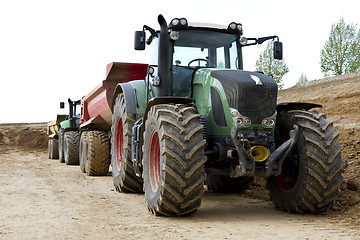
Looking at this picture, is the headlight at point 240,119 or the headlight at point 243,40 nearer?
the headlight at point 240,119

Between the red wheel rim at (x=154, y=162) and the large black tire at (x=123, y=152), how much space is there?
1.49 meters

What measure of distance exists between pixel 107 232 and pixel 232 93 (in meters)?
2.47

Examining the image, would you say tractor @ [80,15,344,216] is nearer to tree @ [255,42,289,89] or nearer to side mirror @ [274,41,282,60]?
side mirror @ [274,41,282,60]

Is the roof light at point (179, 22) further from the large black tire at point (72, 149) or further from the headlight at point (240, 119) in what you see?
the large black tire at point (72, 149)

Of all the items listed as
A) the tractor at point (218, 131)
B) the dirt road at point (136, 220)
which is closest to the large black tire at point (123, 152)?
the dirt road at point (136, 220)

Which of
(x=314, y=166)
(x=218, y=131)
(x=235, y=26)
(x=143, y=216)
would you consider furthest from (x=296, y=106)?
(x=143, y=216)

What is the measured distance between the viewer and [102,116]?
12109 millimetres

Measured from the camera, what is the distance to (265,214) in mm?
6363

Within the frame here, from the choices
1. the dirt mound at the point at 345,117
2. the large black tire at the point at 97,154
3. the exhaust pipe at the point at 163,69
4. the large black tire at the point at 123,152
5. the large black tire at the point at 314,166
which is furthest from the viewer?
the large black tire at the point at 97,154

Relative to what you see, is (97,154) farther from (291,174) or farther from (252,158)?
(252,158)

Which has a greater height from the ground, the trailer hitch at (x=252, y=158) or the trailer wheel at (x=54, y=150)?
the trailer hitch at (x=252, y=158)

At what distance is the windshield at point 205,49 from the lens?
7.23m

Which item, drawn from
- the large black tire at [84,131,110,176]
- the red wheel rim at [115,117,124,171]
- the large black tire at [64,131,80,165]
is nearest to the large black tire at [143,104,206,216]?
the red wheel rim at [115,117,124,171]

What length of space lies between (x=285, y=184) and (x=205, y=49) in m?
2.57
